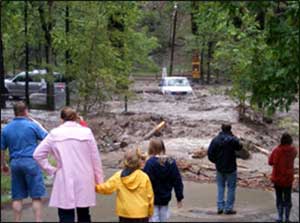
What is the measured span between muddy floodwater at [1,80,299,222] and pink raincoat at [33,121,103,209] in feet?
7.23

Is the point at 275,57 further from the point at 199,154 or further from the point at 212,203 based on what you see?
the point at 199,154

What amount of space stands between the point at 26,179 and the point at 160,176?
1629mm

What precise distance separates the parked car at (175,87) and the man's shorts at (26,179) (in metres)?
39.3

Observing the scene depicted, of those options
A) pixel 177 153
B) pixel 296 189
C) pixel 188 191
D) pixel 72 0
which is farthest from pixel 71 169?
pixel 72 0

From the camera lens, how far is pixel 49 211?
9758 mm

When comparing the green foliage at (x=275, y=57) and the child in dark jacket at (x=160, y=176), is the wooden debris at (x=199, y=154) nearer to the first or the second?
the green foliage at (x=275, y=57)

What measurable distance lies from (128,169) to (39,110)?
87.9 ft

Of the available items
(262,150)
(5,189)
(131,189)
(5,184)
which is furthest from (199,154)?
(131,189)

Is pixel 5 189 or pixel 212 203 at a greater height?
pixel 5 189

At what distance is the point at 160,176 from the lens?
8188 mm

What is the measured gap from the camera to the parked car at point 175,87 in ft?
156

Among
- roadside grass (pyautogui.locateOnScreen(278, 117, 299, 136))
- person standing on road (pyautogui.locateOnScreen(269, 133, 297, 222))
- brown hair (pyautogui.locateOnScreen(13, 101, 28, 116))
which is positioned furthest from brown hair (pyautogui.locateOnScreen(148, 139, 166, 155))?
roadside grass (pyautogui.locateOnScreen(278, 117, 299, 136))

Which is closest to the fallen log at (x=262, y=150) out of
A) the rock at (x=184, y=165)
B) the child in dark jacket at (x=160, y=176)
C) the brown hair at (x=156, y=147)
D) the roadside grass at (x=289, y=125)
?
the rock at (x=184, y=165)

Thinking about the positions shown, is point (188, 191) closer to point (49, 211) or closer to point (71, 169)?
point (49, 211)
